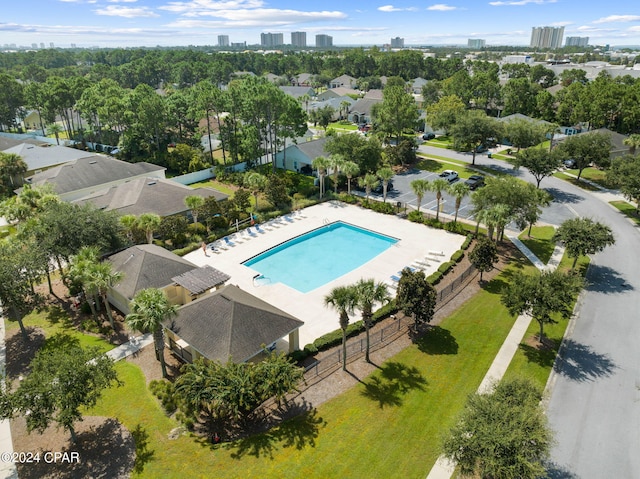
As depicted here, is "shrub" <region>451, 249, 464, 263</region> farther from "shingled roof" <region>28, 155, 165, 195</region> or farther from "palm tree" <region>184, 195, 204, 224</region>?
"shingled roof" <region>28, 155, 165, 195</region>

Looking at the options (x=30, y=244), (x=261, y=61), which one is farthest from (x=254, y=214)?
(x=261, y=61)

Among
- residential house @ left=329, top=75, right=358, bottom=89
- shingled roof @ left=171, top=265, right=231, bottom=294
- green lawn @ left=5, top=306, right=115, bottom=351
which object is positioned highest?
residential house @ left=329, top=75, right=358, bottom=89

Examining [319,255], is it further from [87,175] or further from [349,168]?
[87,175]

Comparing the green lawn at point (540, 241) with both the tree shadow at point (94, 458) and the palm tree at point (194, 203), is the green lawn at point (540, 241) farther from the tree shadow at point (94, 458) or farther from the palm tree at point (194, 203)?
the tree shadow at point (94, 458)

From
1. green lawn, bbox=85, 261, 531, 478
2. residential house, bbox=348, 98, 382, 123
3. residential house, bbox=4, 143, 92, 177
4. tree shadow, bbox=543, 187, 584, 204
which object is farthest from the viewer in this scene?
residential house, bbox=348, 98, 382, 123

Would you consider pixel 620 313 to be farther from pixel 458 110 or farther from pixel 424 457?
pixel 458 110

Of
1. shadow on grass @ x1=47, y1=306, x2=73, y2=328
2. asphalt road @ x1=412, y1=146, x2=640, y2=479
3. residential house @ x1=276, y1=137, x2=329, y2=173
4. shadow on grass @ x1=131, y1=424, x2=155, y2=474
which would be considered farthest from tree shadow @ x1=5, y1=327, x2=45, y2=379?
residential house @ x1=276, y1=137, x2=329, y2=173

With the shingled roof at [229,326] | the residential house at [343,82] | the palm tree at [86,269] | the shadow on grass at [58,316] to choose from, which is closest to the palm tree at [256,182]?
the palm tree at [86,269]

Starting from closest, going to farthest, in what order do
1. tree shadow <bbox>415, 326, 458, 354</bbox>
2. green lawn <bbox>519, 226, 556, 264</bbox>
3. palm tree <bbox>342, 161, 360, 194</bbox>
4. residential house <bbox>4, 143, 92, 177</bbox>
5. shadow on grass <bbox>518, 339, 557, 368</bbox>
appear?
shadow on grass <bbox>518, 339, 557, 368</bbox> < tree shadow <bbox>415, 326, 458, 354</bbox> < green lawn <bbox>519, 226, 556, 264</bbox> < palm tree <bbox>342, 161, 360, 194</bbox> < residential house <bbox>4, 143, 92, 177</bbox>
